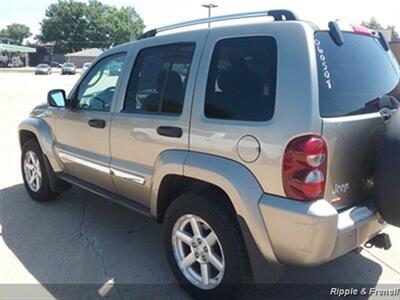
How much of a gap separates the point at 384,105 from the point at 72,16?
333 ft

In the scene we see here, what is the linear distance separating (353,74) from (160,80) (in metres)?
1.50

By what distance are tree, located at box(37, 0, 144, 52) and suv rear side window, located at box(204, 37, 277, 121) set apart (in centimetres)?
9612

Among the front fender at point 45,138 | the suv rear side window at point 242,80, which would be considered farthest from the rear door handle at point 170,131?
the front fender at point 45,138

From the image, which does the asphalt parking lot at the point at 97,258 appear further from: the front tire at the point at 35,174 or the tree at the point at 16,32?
the tree at the point at 16,32

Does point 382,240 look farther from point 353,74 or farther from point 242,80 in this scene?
point 242,80

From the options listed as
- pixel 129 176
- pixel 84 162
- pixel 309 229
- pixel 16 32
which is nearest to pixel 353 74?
pixel 309 229

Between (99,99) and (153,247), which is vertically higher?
(99,99)

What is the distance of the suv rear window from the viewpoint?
2.64 metres

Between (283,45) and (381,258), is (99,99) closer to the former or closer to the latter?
(283,45)

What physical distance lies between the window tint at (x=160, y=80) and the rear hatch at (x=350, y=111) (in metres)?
1.07

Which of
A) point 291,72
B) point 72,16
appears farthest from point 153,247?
point 72,16

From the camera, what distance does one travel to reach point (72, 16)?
95.6m

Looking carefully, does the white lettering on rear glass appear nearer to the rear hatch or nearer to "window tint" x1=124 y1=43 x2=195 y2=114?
the rear hatch

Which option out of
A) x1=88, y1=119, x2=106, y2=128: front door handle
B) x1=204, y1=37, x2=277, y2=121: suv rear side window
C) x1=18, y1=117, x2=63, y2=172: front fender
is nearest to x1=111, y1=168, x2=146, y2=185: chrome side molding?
x1=88, y1=119, x2=106, y2=128: front door handle
